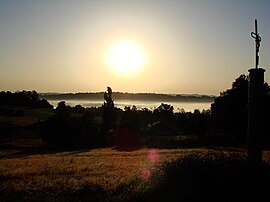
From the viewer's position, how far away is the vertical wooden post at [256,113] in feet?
58.7

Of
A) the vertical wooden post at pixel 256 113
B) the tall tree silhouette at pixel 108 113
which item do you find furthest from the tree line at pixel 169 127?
the vertical wooden post at pixel 256 113

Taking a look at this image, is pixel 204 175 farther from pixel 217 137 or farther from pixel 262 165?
pixel 217 137

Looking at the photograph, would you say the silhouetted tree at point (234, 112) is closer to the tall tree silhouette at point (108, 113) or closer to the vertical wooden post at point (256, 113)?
the tall tree silhouette at point (108, 113)

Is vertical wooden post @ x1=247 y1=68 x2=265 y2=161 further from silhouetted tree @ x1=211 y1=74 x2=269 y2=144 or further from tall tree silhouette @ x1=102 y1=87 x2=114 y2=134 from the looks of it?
tall tree silhouette @ x1=102 y1=87 x2=114 y2=134

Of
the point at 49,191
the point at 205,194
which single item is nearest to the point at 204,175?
the point at 205,194

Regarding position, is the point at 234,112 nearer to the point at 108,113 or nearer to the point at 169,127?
the point at 169,127

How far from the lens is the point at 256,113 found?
706 inches

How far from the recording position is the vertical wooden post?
17.9 m

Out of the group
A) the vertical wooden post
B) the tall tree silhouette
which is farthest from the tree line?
the vertical wooden post

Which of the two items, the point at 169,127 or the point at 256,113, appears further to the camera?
the point at 169,127

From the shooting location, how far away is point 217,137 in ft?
251

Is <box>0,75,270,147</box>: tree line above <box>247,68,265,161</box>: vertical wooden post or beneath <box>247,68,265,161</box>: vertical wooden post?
beneath

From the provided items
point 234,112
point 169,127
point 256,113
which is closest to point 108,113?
point 169,127

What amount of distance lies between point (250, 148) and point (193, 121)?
3363 inches
